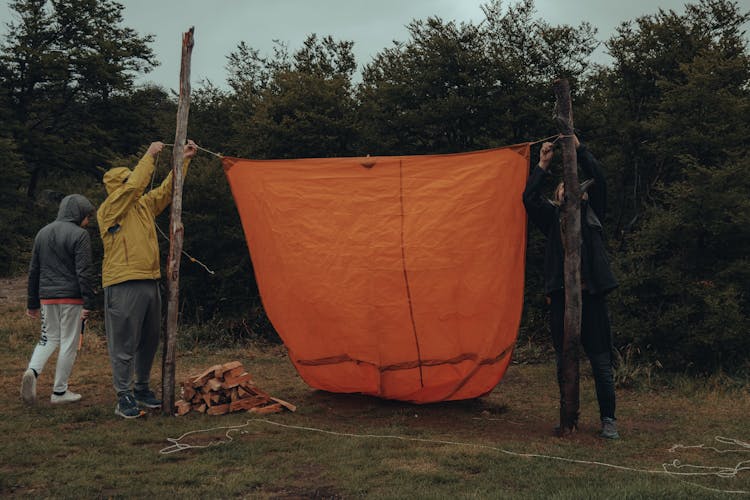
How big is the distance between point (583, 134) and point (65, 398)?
880 centimetres

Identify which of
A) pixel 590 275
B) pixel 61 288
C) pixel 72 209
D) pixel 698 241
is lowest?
pixel 61 288

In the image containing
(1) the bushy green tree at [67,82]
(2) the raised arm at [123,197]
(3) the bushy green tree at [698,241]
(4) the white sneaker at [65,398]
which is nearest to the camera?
(2) the raised arm at [123,197]

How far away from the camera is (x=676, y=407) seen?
6477 millimetres

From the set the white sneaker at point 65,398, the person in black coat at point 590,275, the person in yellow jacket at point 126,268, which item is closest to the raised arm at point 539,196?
the person in black coat at point 590,275

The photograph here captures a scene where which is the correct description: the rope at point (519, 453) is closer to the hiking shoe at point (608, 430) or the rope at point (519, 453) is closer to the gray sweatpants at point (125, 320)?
the hiking shoe at point (608, 430)

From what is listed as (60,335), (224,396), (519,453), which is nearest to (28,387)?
(60,335)

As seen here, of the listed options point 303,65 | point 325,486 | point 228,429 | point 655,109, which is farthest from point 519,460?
point 303,65

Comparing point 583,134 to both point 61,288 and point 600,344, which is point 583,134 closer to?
point 600,344

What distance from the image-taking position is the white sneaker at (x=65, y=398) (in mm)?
6078

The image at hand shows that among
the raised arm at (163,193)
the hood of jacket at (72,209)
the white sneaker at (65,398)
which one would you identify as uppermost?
the raised arm at (163,193)

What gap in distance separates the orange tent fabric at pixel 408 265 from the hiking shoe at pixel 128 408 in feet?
4.76

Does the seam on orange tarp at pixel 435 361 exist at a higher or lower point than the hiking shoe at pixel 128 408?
higher

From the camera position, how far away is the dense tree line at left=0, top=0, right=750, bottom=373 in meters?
8.23

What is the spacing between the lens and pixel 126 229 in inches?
217
